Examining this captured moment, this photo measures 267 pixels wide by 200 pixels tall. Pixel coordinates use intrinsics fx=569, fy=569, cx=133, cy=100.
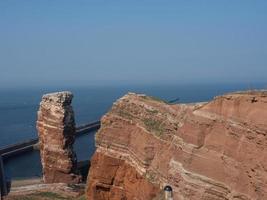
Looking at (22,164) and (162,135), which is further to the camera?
(22,164)

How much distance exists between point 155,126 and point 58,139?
75.9ft

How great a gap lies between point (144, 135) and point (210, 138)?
11.8m

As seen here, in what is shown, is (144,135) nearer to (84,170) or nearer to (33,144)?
(84,170)

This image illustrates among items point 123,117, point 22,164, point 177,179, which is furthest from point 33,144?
point 177,179

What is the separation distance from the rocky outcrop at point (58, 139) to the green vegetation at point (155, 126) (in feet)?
69.1

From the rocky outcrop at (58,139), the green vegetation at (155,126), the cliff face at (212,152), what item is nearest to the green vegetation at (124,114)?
the green vegetation at (155,126)

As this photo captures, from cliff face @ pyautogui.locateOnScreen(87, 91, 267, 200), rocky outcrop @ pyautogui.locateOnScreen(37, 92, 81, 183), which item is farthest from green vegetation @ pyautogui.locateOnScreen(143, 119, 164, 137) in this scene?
rocky outcrop @ pyautogui.locateOnScreen(37, 92, 81, 183)

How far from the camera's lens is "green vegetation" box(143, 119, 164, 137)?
30.2 m

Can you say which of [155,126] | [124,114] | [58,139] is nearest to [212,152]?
[155,126]

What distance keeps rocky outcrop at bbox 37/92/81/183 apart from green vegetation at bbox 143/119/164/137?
21051mm

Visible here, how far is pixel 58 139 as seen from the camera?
172 feet

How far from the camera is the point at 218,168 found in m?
19.1

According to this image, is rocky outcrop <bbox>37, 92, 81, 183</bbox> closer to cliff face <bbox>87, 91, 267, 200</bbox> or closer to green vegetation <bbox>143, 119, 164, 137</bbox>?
green vegetation <bbox>143, 119, 164, 137</bbox>

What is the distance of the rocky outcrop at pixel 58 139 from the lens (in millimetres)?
52062
